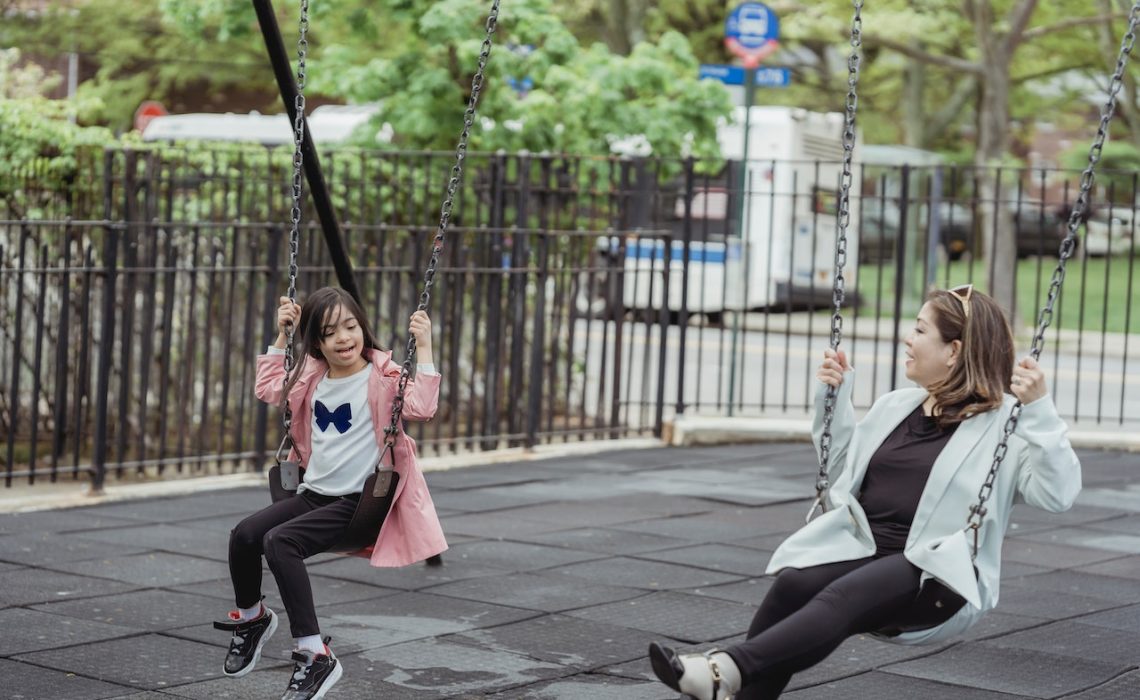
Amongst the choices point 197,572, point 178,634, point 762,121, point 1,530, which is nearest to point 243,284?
point 1,530

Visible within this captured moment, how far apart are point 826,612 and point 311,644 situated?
1.51 meters

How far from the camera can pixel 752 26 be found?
1427 cm

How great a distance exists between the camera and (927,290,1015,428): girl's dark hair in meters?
4.59

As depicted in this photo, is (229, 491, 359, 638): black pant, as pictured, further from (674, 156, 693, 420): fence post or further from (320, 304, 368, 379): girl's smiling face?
(674, 156, 693, 420): fence post

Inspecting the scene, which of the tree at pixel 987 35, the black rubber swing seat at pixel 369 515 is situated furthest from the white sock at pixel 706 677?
the tree at pixel 987 35

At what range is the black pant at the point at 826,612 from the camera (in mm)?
4281

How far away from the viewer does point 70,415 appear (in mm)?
10727

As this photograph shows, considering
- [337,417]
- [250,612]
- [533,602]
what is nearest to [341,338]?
[337,417]

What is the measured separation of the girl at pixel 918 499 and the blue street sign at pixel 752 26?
974cm

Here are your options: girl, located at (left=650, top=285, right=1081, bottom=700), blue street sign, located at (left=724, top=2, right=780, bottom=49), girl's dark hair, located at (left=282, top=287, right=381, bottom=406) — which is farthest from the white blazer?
blue street sign, located at (left=724, top=2, right=780, bottom=49)

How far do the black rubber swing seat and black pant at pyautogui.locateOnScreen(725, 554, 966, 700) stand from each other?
4.16 ft

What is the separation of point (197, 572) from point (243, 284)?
412cm

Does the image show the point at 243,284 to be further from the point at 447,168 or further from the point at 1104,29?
the point at 1104,29

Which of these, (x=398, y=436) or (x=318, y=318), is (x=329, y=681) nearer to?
(x=398, y=436)
